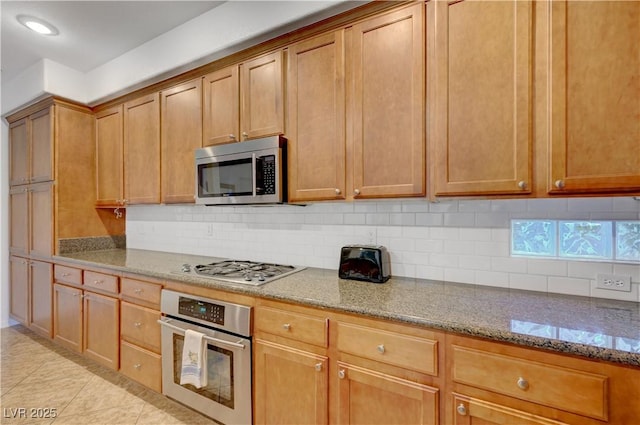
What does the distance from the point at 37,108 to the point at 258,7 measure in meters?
2.71

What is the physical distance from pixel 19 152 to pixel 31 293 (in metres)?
1.53

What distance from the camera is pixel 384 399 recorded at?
1.31 meters

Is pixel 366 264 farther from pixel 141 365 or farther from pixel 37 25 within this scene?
pixel 37 25

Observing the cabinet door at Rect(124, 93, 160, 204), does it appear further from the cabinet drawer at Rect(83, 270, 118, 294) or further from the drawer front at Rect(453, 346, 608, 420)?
the drawer front at Rect(453, 346, 608, 420)

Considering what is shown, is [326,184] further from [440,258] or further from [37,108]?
[37,108]

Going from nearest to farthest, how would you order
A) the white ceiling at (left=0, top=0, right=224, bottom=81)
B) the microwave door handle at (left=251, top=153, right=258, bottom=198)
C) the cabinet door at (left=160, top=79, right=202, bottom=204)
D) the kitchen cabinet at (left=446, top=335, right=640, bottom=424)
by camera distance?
the kitchen cabinet at (left=446, top=335, right=640, bottom=424) → the microwave door handle at (left=251, top=153, right=258, bottom=198) → the white ceiling at (left=0, top=0, right=224, bottom=81) → the cabinet door at (left=160, top=79, right=202, bottom=204)

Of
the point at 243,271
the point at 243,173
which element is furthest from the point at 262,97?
the point at 243,271

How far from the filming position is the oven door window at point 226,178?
2033 millimetres

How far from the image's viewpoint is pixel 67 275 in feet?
9.12

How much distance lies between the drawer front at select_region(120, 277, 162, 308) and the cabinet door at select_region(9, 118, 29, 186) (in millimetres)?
2057

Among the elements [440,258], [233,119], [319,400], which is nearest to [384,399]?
[319,400]

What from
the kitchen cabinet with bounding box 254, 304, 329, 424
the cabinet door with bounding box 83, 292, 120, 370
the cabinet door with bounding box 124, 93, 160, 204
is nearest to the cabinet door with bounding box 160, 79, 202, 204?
the cabinet door with bounding box 124, 93, 160, 204

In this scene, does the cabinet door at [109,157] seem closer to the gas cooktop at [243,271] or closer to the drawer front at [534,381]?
the gas cooktop at [243,271]

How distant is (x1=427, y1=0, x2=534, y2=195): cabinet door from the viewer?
131cm
